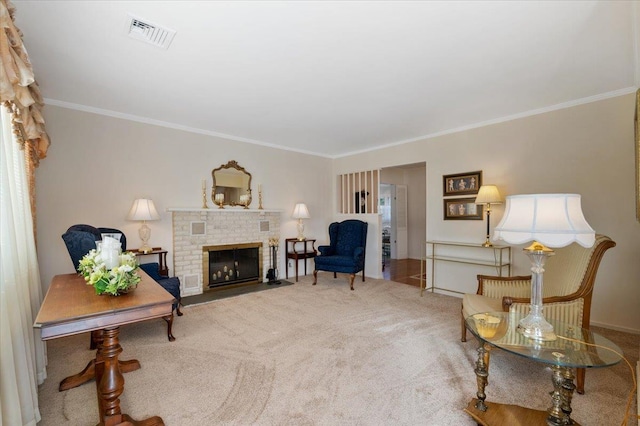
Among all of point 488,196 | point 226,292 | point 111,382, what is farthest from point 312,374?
point 488,196

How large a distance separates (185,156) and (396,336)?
389cm

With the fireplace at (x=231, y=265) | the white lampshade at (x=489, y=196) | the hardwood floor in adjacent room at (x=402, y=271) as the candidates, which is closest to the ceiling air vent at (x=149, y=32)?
the fireplace at (x=231, y=265)

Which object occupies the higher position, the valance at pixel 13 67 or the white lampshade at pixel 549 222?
the valance at pixel 13 67

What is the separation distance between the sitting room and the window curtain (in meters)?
0.02

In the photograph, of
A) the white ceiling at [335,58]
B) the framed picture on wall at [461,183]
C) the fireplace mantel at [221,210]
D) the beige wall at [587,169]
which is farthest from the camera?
the fireplace mantel at [221,210]

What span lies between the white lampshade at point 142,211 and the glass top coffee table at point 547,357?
3.74m

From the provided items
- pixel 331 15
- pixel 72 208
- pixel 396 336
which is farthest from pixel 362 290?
pixel 72 208

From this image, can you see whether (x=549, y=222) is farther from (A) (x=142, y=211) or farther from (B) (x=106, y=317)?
(A) (x=142, y=211)

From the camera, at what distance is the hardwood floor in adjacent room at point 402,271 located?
5383 mm

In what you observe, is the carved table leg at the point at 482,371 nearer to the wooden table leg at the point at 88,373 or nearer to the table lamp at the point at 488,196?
the table lamp at the point at 488,196

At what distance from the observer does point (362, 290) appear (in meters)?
4.67

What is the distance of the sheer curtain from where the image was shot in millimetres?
1393

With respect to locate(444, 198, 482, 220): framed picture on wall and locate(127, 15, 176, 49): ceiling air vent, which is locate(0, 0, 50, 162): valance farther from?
locate(444, 198, 482, 220): framed picture on wall

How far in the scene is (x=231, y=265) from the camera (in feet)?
16.1
